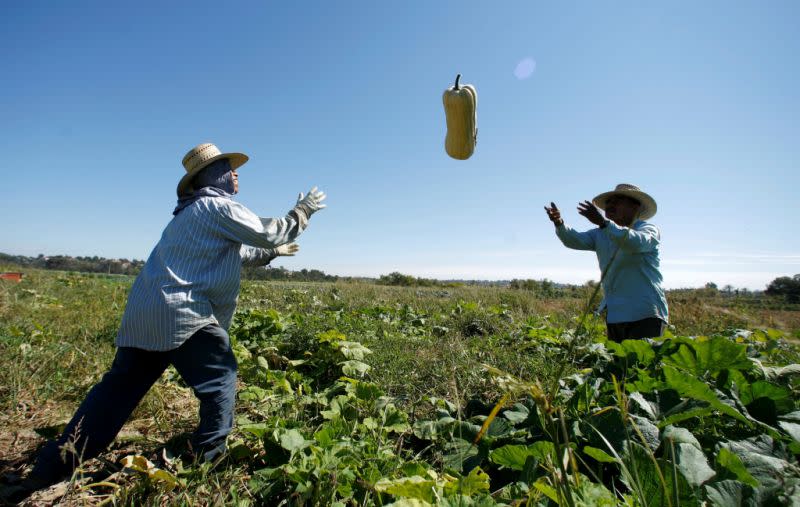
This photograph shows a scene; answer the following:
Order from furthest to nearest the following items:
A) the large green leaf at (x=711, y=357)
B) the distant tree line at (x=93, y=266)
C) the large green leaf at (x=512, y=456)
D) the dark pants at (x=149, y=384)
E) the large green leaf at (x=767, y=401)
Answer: the distant tree line at (x=93, y=266) → the dark pants at (x=149, y=384) → the large green leaf at (x=711, y=357) → the large green leaf at (x=767, y=401) → the large green leaf at (x=512, y=456)

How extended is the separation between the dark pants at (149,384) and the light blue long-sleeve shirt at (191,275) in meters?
0.10

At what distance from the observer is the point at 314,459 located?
1.66 m

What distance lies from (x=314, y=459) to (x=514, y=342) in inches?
134

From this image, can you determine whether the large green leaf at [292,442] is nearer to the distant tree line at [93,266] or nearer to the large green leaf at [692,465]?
the large green leaf at [692,465]

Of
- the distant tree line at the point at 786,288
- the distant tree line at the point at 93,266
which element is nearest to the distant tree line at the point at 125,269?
the distant tree line at the point at 93,266

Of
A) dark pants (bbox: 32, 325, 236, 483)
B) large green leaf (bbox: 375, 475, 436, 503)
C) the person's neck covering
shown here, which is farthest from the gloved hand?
large green leaf (bbox: 375, 475, 436, 503)

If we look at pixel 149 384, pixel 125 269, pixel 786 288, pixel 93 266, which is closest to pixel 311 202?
pixel 149 384

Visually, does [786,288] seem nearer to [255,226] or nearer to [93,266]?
[255,226]

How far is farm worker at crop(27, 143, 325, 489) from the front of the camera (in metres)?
2.02

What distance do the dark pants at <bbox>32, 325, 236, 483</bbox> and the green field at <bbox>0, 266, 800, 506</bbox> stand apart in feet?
0.39

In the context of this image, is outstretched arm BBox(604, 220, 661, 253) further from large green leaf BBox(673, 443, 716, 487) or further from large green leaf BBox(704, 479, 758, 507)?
large green leaf BBox(704, 479, 758, 507)

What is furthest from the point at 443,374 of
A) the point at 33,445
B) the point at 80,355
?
the point at 80,355

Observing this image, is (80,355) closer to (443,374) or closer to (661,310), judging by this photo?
(443,374)

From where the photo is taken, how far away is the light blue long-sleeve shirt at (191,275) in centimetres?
205
